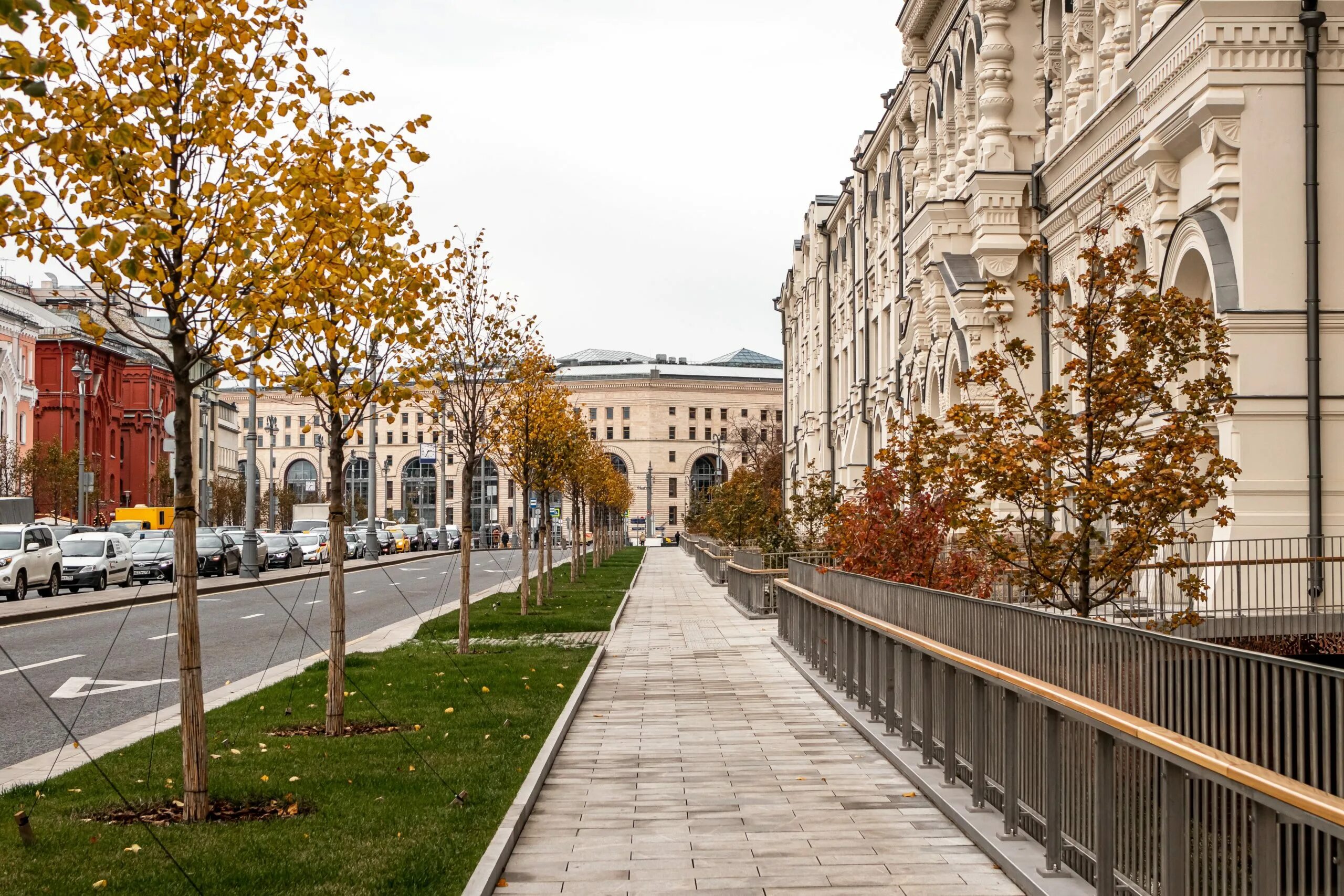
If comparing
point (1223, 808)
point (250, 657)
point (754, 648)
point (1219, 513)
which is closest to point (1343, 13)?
point (1219, 513)

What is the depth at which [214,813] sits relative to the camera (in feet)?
27.5

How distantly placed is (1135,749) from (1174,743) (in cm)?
84

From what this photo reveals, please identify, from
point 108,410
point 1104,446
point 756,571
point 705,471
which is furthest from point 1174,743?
point 705,471

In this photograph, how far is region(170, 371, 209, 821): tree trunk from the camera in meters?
7.92

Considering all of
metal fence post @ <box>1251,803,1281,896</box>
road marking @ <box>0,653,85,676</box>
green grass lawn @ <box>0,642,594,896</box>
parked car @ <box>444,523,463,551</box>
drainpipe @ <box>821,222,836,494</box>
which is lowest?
parked car @ <box>444,523,463,551</box>

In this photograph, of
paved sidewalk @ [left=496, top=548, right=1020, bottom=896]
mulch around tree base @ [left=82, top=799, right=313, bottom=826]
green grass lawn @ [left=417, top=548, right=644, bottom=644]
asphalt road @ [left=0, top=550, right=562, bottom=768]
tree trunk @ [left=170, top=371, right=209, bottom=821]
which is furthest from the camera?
green grass lawn @ [left=417, top=548, right=644, bottom=644]

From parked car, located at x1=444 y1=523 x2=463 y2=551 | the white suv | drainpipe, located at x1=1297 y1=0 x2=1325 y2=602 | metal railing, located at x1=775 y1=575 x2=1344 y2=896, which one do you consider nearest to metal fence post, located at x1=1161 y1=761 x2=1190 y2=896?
metal railing, located at x1=775 y1=575 x2=1344 y2=896

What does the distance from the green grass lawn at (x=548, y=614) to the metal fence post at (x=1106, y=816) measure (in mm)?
15575

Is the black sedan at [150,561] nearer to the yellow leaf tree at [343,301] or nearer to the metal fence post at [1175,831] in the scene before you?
the yellow leaf tree at [343,301]

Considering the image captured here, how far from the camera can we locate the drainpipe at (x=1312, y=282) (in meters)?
17.2

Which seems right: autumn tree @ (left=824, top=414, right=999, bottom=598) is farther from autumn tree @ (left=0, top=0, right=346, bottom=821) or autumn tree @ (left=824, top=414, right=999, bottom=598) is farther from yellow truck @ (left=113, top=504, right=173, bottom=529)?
yellow truck @ (left=113, top=504, right=173, bottom=529)

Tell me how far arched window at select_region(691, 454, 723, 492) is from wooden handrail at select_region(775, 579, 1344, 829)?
150477 millimetres

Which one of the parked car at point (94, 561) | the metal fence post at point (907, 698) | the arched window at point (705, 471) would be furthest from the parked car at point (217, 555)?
the arched window at point (705, 471)

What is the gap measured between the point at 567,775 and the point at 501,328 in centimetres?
1315
